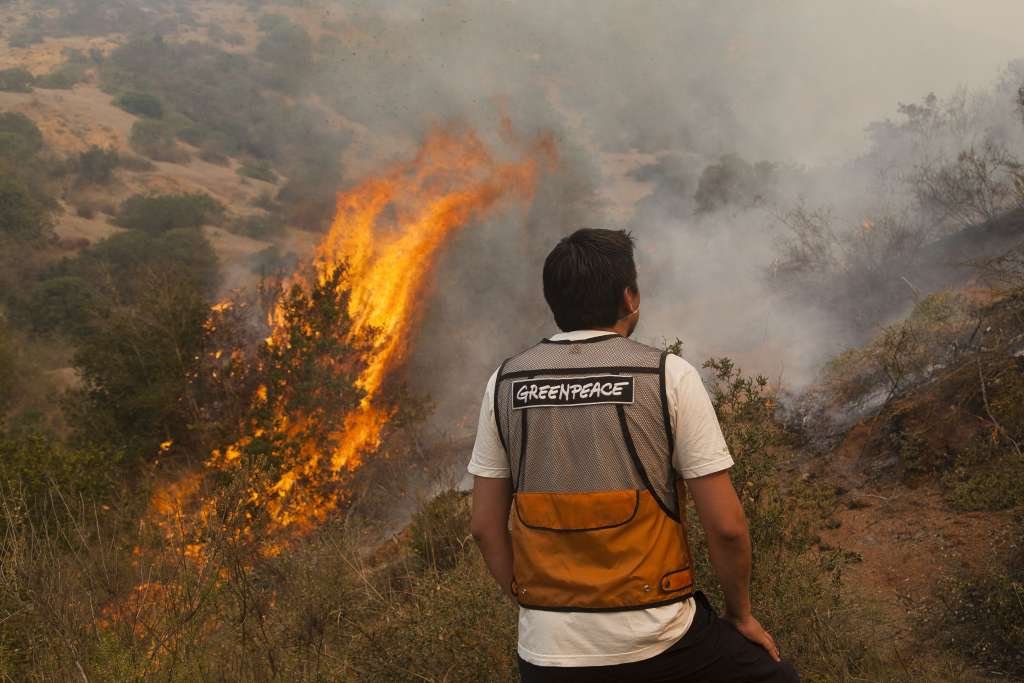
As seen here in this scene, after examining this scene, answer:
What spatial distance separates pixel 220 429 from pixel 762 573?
11088 millimetres

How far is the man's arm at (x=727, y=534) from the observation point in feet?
7.10

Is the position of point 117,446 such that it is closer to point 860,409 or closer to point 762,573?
point 860,409

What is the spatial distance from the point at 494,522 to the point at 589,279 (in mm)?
709

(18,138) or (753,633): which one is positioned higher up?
(18,138)

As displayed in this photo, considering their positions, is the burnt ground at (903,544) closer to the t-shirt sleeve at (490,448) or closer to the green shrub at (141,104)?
the t-shirt sleeve at (490,448)

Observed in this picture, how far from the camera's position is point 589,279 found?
7.59 ft

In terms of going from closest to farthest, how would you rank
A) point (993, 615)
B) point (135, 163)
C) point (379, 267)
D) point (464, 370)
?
point (993, 615)
point (379, 267)
point (464, 370)
point (135, 163)

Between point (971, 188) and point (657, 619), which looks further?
point (971, 188)

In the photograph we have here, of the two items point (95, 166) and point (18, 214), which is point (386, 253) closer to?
point (18, 214)

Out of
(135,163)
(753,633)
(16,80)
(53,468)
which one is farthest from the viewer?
(16,80)

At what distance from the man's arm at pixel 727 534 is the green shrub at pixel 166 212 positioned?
37157 millimetres

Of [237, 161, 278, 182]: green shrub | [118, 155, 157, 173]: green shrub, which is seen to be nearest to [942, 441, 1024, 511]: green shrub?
[118, 155, 157, 173]: green shrub

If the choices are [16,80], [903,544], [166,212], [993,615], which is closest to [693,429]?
[993,615]

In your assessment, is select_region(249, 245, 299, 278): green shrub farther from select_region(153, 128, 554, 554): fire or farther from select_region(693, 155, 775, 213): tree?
select_region(693, 155, 775, 213): tree
